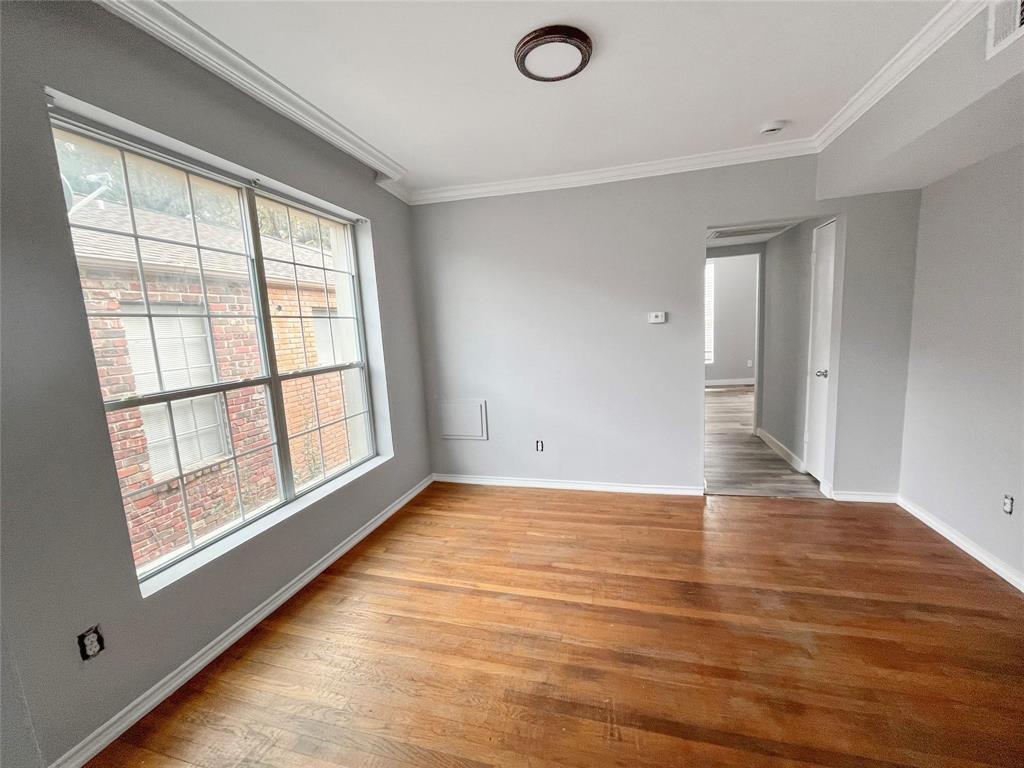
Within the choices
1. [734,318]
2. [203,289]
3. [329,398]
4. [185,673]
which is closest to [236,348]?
[203,289]

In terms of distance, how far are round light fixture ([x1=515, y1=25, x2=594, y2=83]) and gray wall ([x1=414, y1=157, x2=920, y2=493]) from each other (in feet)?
4.41

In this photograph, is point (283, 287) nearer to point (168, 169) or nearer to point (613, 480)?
point (168, 169)

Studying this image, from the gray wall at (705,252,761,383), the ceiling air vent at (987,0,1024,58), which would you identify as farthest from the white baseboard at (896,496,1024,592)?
the gray wall at (705,252,761,383)

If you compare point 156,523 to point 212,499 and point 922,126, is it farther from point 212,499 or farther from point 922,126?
point 922,126

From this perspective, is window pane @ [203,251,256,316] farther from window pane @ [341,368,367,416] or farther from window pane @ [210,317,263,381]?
window pane @ [341,368,367,416]

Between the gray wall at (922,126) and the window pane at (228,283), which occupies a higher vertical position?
the gray wall at (922,126)

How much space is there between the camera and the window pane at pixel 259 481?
211cm

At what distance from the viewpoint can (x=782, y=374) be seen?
4.15 m

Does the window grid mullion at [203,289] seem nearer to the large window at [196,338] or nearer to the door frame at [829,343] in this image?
the large window at [196,338]

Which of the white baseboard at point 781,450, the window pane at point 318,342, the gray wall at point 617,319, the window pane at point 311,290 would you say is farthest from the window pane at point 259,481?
the white baseboard at point 781,450

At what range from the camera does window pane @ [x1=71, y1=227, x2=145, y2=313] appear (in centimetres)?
148

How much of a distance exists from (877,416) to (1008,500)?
93cm

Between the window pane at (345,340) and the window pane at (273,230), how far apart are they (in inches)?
22.9

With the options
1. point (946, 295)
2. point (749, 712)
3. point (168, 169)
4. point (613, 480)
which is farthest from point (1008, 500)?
point (168, 169)
